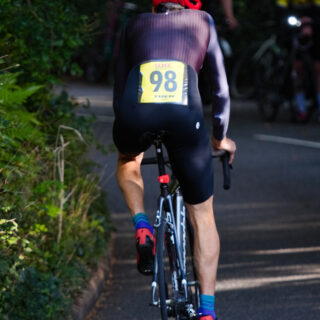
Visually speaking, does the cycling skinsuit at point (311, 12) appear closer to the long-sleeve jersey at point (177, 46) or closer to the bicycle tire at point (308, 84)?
the bicycle tire at point (308, 84)

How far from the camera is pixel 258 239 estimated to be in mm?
7738

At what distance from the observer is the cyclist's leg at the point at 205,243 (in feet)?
15.9

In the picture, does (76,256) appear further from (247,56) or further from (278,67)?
(247,56)

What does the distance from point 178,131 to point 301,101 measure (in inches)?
385

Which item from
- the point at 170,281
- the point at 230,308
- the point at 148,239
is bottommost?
the point at 230,308

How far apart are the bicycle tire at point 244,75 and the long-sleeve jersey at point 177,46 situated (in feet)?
37.7

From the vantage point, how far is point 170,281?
4.88 m

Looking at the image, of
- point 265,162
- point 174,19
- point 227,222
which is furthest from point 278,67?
point 174,19

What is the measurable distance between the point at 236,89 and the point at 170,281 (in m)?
13.8

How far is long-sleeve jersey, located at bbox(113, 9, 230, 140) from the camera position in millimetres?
4660

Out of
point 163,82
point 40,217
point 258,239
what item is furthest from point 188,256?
point 258,239

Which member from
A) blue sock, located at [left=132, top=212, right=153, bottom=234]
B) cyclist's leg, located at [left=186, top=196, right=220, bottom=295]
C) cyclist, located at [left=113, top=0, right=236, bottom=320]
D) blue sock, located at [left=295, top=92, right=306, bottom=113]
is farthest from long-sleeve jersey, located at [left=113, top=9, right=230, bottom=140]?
blue sock, located at [left=295, top=92, right=306, bottom=113]

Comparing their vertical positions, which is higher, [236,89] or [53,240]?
[53,240]

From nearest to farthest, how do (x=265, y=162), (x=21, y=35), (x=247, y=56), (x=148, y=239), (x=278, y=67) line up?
(x=148, y=239), (x=21, y=35), (x=265, y=162), (x=278, y=67), (x=247, y=56)
